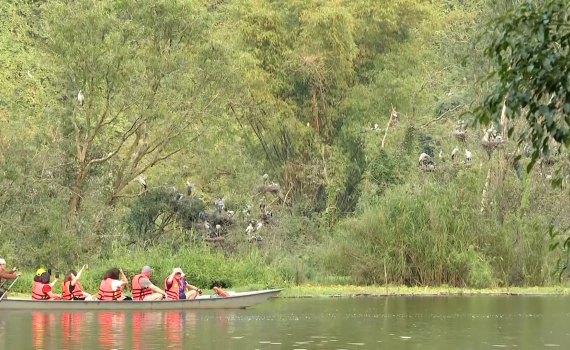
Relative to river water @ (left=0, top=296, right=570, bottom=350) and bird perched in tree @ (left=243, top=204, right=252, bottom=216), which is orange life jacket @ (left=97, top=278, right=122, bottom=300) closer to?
river water @ (left=0, top=296, right=570, bottom=350)

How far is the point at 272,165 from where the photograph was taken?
4409 centimetres

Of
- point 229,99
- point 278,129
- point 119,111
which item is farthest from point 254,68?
point 119,111

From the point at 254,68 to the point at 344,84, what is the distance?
3.74 m

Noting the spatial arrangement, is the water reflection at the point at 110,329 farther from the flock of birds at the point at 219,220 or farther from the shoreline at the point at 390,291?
the flock of birds at the point at 219,220

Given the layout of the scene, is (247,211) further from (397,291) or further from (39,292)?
(39,292)

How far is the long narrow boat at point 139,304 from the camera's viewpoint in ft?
81.5

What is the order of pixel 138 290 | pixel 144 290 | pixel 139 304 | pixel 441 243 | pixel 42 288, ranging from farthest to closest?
pixel 441 243 → pixel 144 290 → pixel 138 290 → pixel 42 288 → pixel 139 304

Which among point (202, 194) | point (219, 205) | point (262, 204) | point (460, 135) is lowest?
point (219, 205)

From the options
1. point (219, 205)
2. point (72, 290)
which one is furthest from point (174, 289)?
point (219, 205)

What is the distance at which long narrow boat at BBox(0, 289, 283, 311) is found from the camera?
81.5 feet

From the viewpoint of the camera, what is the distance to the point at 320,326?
21.4 metres

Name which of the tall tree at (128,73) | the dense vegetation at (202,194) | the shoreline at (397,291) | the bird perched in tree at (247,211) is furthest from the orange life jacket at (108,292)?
the bird perched in tree at (247,211)

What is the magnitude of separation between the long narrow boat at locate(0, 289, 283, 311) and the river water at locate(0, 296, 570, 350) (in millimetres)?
154

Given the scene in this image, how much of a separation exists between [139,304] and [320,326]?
17.4 feet
